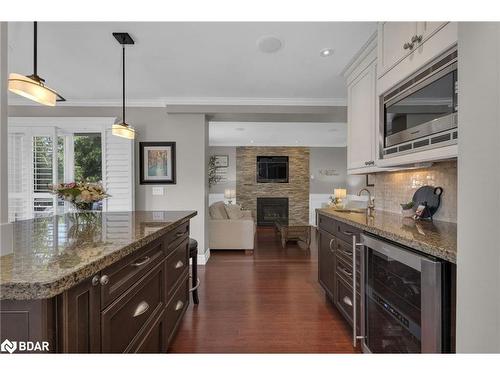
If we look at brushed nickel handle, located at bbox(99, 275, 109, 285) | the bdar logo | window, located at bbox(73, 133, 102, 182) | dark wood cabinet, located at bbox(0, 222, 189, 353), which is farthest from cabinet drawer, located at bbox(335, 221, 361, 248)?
window, located at bbox(73, 133, 102, 182)

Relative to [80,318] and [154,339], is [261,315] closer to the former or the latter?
[154,339]

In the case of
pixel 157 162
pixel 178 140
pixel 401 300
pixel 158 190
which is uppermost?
pixel 178 140

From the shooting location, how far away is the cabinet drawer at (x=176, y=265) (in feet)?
5.72

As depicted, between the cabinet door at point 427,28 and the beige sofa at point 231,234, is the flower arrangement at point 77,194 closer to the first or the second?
the cabinet door at point 427,28

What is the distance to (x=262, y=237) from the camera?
21.1 feet

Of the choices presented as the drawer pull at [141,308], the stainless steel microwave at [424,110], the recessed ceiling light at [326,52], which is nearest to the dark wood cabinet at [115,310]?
the drawer pull at [141,308]

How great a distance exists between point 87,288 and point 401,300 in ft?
4.71

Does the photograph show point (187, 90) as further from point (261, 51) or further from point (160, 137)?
point (261, 51)

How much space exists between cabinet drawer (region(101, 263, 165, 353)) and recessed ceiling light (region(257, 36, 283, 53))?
2066mm

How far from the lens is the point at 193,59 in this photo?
2.76 meters

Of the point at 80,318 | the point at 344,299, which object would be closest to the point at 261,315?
the point at 344,299

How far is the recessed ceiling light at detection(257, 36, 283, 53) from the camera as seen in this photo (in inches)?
92.7
